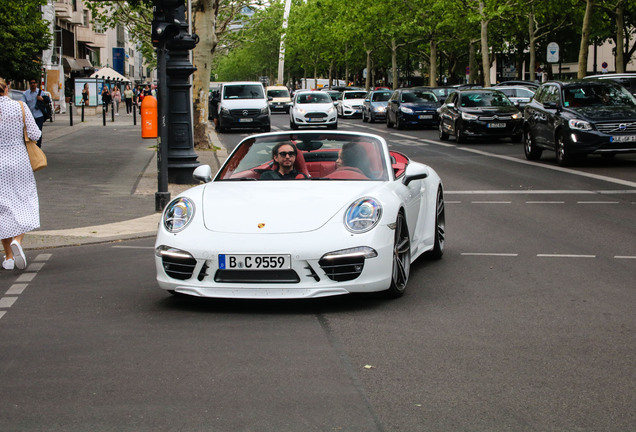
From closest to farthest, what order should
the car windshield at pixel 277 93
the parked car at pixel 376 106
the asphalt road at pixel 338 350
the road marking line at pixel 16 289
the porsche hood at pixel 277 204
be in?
the asphalt road at pixel 338 350, the porsche hood at pixel 277 204, the road marking line at pixel 16 289, the parked car at pixel 376 106, the car windshield at pixel 277 93

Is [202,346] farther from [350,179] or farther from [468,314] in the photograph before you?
[350,179]

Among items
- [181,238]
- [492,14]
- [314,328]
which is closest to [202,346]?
[314,328]

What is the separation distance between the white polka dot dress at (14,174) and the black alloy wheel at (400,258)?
3.36 metres

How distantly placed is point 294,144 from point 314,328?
224 cm

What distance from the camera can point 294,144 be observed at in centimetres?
816

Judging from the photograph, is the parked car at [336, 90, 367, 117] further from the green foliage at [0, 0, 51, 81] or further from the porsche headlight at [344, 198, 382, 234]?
the porsche headlight at [344, 198, 382, 234]

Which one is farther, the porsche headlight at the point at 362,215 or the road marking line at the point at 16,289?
the road marking line at the point at 16,289

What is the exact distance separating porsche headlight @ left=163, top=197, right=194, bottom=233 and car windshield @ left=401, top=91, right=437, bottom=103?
3388 cm

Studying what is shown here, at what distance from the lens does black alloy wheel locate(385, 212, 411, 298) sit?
715 centimetres

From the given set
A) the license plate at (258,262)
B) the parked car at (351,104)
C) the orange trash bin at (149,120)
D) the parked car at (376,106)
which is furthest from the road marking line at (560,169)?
the parked car at (351,104)

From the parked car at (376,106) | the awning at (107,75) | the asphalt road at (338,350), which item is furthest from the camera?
the awning at (107,75)

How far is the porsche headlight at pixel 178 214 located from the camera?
7.09m

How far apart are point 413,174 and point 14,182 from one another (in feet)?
11.4

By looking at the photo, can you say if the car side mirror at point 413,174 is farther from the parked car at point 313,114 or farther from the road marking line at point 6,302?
the parked car at point 313,114
